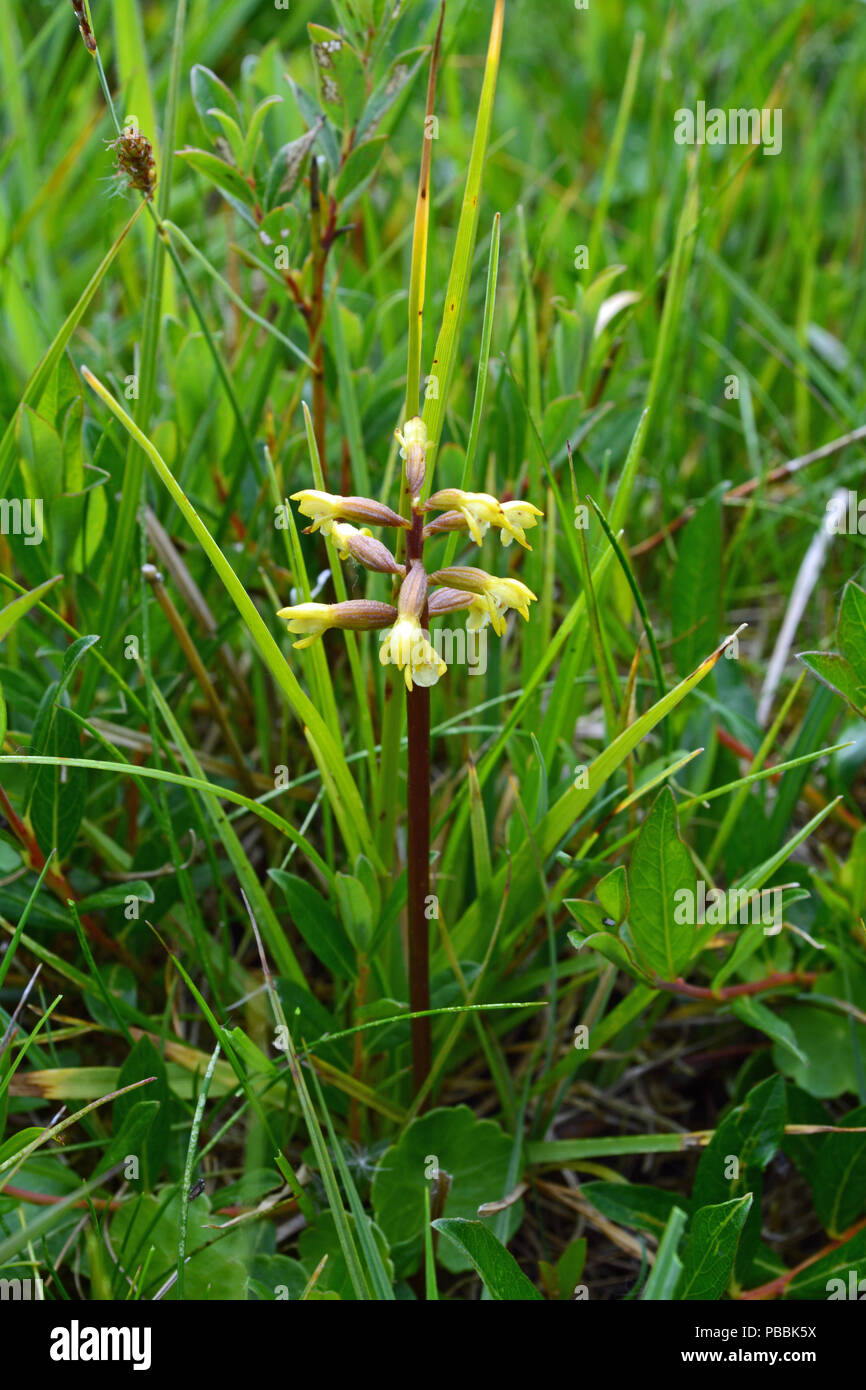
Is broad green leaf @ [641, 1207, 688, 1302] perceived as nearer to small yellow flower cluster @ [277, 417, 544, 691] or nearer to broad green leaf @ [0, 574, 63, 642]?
small yellow flower cluster @ [277, 417, 544, 691]

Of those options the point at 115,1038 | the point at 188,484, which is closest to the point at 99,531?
the point at 188,484

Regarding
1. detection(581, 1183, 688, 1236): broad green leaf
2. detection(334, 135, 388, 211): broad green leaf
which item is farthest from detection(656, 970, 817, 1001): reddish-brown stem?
detection(334, 135, 388, 211): broad green leaf

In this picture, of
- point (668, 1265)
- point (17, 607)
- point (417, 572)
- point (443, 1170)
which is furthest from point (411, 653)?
point (443, 1170)

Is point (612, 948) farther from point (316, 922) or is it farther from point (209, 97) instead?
point (209, 97)

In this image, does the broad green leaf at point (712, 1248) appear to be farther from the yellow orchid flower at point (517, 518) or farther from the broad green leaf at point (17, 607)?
the broad green leaf at point (17, 607)

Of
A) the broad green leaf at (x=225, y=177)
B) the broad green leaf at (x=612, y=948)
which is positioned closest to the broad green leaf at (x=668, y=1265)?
the broad green leaf at (x=612, y=948)
